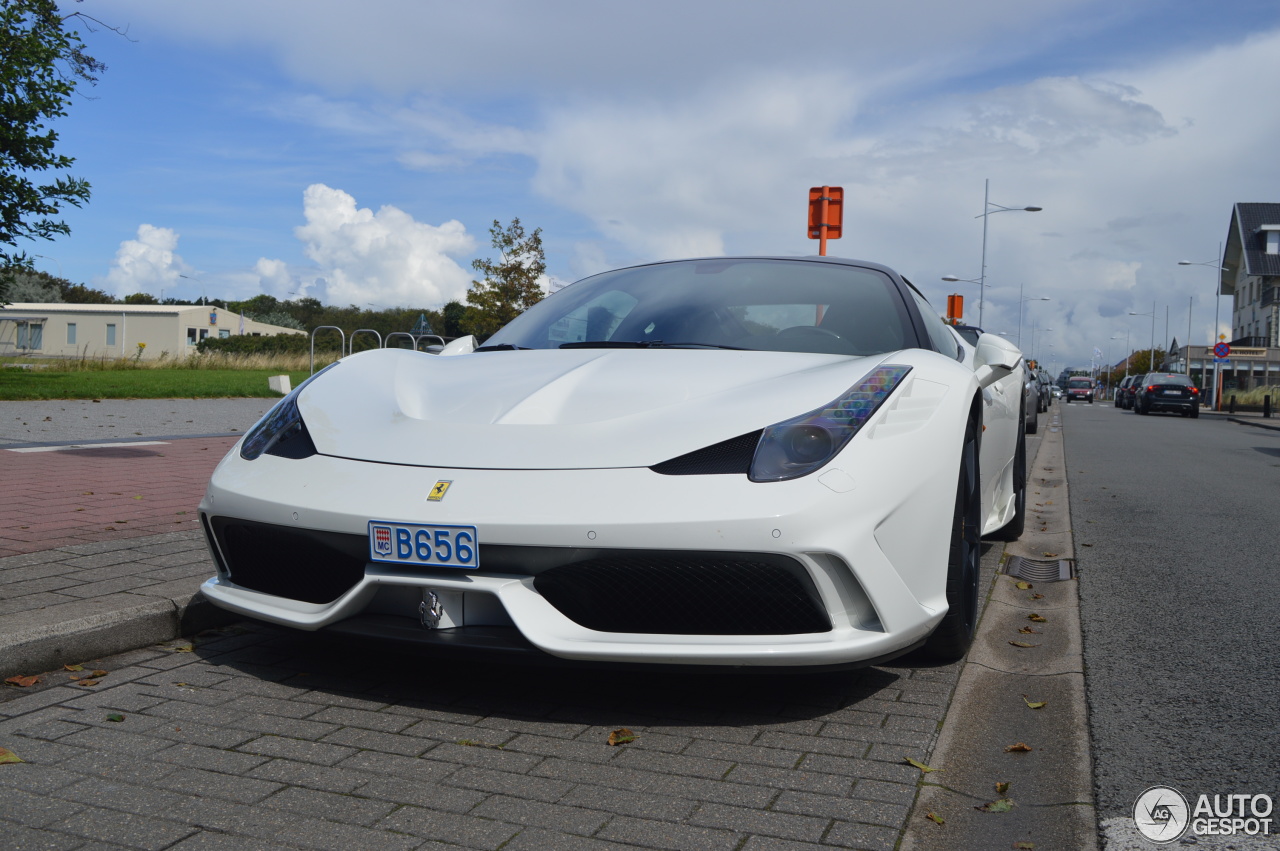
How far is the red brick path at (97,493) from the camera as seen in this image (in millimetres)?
4738

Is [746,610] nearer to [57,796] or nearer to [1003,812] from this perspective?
[1003,812]

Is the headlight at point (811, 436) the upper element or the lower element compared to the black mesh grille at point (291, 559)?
upper

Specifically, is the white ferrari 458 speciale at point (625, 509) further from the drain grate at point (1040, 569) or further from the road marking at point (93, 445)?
the road marking at point (93, 445)

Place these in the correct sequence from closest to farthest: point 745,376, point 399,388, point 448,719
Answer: point 448,719, point 745,376, point 399,388

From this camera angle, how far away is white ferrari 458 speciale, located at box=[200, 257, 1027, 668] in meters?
2.48

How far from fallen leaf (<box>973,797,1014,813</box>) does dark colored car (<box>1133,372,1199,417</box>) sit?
34.2 metres

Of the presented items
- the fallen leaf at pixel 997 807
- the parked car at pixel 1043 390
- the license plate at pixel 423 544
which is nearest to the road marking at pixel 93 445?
the license plate at pixel 423 544

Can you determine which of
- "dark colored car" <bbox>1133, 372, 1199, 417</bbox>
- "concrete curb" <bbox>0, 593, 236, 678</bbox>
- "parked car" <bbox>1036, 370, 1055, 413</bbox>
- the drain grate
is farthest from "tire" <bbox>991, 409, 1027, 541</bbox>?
"dark colored car" <bbox>1133, 372, 1199, 417</bbox>

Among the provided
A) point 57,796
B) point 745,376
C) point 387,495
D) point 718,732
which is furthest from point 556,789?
point 745,376

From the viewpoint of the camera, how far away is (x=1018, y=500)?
546cm

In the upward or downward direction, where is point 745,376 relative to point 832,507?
upward

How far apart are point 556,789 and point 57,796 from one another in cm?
105

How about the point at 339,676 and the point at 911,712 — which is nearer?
the point at 911,712

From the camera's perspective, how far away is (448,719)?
8.88 feet
